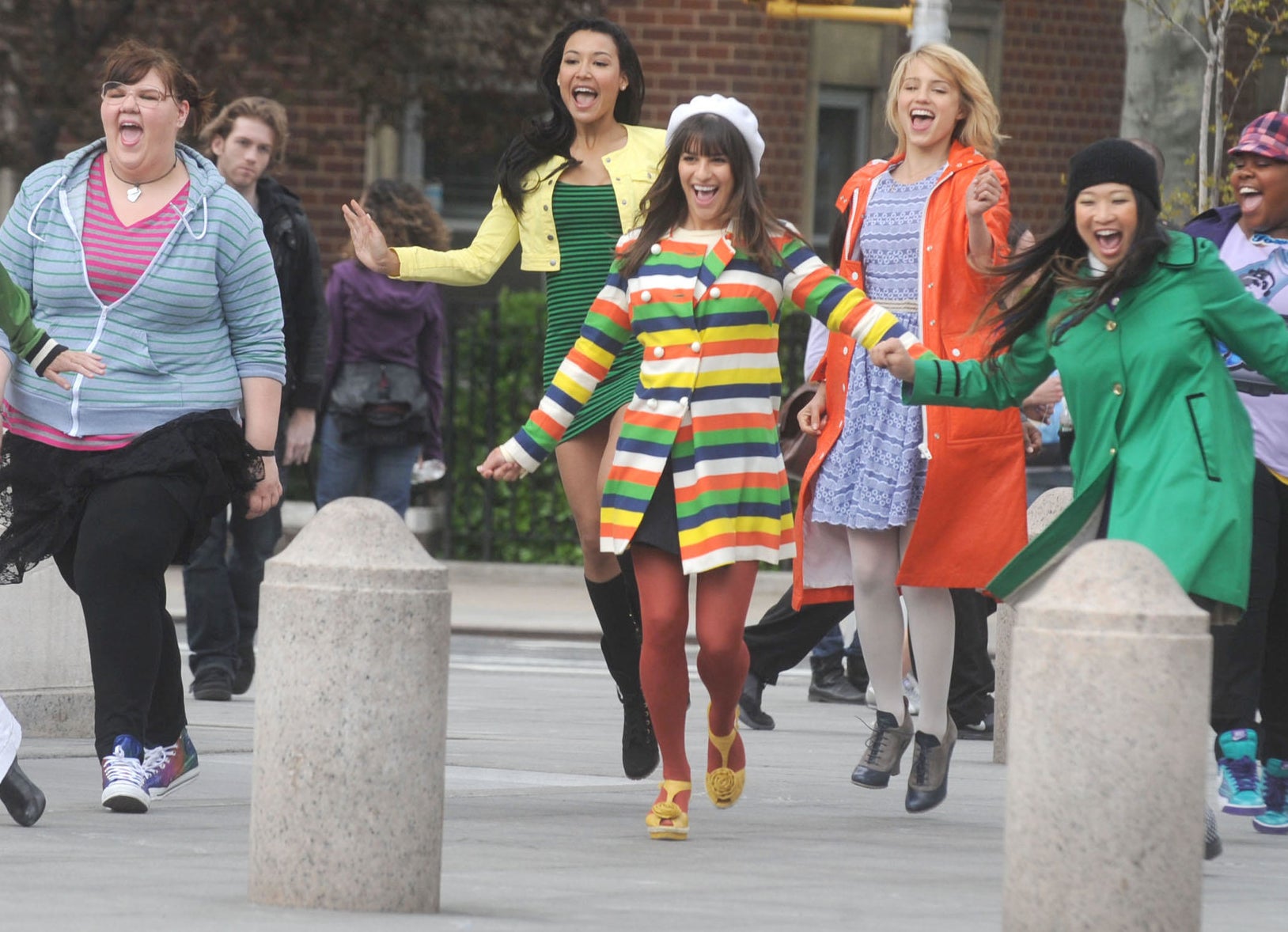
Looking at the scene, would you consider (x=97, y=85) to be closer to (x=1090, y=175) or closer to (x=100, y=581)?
(x=100, y=581)

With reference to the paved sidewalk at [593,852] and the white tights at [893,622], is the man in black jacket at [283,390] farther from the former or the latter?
the white tights at [893,622]

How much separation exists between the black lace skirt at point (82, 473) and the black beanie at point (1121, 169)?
2.36m

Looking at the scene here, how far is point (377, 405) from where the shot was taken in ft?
36.1

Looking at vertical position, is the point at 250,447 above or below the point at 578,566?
above

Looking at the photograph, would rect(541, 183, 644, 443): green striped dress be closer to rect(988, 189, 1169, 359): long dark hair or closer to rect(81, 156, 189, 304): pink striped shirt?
rect(81, 156, 189, 304): pink striped shirt

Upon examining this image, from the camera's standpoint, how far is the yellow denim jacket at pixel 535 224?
6.73m

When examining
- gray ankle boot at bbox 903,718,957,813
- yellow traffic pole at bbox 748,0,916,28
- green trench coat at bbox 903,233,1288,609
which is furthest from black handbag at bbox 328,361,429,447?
green trench coat at bbox 903,233,1288,609

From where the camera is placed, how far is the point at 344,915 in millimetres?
4641

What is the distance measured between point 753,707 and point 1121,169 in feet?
11.8

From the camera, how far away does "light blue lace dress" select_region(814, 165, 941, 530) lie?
665 centimetres

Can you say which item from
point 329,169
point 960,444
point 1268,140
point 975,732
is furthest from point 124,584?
point 329,169

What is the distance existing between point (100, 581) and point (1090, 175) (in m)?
2.70

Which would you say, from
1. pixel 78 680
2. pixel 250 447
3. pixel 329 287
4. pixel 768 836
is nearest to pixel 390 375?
pixel 329 287

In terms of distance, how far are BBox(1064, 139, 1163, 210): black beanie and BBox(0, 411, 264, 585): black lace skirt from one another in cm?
236
